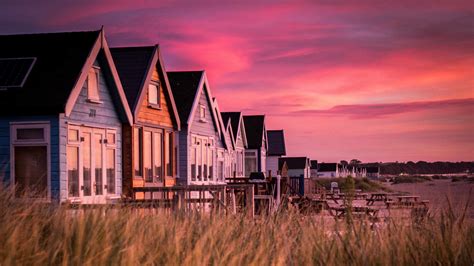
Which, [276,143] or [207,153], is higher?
[276,143]

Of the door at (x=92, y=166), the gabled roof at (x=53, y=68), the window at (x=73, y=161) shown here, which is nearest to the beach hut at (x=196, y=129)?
the gabled roof at (x=53, y=68)

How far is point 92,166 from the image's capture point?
75.8 feet

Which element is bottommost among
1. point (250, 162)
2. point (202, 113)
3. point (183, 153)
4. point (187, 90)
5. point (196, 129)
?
point (250, 162)

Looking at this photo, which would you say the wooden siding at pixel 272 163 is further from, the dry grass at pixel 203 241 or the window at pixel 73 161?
the dry grass at pixel 203 241

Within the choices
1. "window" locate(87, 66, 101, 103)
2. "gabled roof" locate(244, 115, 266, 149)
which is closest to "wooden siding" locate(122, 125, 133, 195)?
"window" locate(87, 66, 101, 103)

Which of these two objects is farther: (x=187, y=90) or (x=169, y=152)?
(x=187, y=90)

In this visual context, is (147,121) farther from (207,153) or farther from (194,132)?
(207,153)

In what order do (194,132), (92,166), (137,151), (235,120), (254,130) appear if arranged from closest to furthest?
(92,166) → (137,151) → (194,132) → (235,120) → (254,130)

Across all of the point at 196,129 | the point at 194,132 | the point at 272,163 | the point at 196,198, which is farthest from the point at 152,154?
the point at 272,163

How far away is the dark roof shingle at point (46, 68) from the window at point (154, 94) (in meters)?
5.56

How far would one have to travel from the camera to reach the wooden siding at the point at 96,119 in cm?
2086

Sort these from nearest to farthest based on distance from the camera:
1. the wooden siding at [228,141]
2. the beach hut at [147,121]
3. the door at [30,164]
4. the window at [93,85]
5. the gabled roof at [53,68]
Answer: the door at [30,164]
the gabled roof at [53,68]
the window at [93,85]
the beach hut at [147,121]
the wooden siding at [228,141]

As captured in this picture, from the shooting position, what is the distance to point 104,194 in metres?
23.9

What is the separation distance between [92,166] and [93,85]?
8.93 feet
